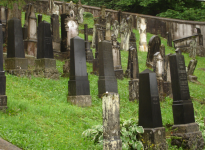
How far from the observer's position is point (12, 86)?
30.6ft

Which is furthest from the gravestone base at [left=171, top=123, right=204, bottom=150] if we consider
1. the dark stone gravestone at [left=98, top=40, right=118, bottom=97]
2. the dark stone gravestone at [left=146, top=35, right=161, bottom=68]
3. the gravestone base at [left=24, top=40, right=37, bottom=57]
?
the dark stone gravestone at [left=146, top=35, right=161, bottom=68]

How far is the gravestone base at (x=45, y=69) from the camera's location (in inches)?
440

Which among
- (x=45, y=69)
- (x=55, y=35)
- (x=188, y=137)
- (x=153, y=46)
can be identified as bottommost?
(x=188, y=137)

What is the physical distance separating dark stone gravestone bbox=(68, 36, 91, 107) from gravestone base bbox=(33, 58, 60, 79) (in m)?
2.21

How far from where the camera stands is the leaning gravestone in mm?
7090

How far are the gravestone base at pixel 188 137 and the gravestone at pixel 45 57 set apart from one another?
5788 mm

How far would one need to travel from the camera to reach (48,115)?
23.4 ft

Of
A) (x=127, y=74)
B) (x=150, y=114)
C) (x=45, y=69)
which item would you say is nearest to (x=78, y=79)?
(x=45, y=69)

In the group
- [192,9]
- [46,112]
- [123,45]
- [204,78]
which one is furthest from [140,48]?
[46,112]

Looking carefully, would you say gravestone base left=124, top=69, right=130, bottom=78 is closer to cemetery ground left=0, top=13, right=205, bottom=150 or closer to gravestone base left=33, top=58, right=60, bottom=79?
cemetery ground left=0, top=13, right=205, bottom=150

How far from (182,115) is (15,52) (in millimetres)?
6746

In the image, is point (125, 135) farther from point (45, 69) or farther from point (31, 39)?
point (31, 39)

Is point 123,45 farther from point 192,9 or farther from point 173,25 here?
point 192,9

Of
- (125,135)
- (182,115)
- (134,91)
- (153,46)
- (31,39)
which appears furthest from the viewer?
(153,46)
